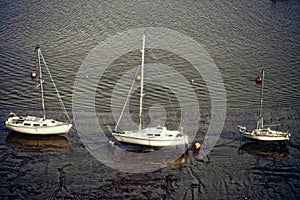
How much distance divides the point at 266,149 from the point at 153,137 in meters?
12.5

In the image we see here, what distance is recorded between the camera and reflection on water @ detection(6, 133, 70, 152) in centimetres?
4991

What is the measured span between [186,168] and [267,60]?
34569 mm

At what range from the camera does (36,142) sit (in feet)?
167

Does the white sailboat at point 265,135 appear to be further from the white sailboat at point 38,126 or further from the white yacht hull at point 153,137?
the white sailboat at point 38,126

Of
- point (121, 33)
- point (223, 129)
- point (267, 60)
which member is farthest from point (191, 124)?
point (121, 33)

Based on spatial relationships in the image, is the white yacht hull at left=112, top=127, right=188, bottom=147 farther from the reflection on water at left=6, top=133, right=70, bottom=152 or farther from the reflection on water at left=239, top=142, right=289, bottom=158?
the reflection on water at left=239, top=142, right=289, bottom=158

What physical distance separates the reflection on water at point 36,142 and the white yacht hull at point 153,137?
625cm

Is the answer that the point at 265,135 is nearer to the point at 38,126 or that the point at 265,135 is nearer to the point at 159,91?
the point at 159,91

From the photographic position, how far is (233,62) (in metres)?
73.2

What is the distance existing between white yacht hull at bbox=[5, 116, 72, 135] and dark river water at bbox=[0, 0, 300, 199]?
950mm

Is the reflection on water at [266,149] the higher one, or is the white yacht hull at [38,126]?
the white yacht hull at [38,126]

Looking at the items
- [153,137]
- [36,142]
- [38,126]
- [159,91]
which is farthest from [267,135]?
[36,142]

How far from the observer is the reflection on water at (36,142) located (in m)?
49.9

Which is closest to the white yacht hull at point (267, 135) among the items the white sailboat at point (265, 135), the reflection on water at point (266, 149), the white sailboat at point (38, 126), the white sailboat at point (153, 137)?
the white sailboat at point (265, 135)
